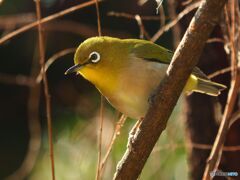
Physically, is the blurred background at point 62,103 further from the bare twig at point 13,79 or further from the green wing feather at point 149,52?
the green wing feather at point 149,52

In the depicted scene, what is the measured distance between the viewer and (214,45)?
3.56m

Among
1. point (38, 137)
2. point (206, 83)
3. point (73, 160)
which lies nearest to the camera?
point (206, 83)

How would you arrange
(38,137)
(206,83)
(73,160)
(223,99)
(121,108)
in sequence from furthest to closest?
(73,160) < (38,137) < (223,99) < (206,83) < (121,108)

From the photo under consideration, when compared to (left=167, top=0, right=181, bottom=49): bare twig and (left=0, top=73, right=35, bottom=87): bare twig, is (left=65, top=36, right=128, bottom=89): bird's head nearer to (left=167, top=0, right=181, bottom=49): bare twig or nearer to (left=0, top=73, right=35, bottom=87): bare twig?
(left=167, top=0, right=181, bottom=49): bare twig

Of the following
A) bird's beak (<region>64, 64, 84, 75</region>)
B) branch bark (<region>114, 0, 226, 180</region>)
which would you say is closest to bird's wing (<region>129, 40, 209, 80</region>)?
bird's beak (<region>64, 64, 84, 75</region>)

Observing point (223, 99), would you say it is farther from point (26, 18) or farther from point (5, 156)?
point (5, 156)

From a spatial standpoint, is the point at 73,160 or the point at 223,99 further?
the point at 73,160

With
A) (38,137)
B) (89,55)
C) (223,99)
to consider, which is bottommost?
(38,137)

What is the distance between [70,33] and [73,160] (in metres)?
0.97

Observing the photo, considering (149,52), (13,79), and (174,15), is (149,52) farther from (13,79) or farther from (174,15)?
(13,79)

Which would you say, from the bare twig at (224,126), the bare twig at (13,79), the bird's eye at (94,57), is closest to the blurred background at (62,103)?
the bare twig at (13,79)

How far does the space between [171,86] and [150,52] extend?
943 millimetres

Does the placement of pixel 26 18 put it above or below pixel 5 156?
above

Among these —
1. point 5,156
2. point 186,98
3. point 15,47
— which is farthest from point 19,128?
point 186,98
